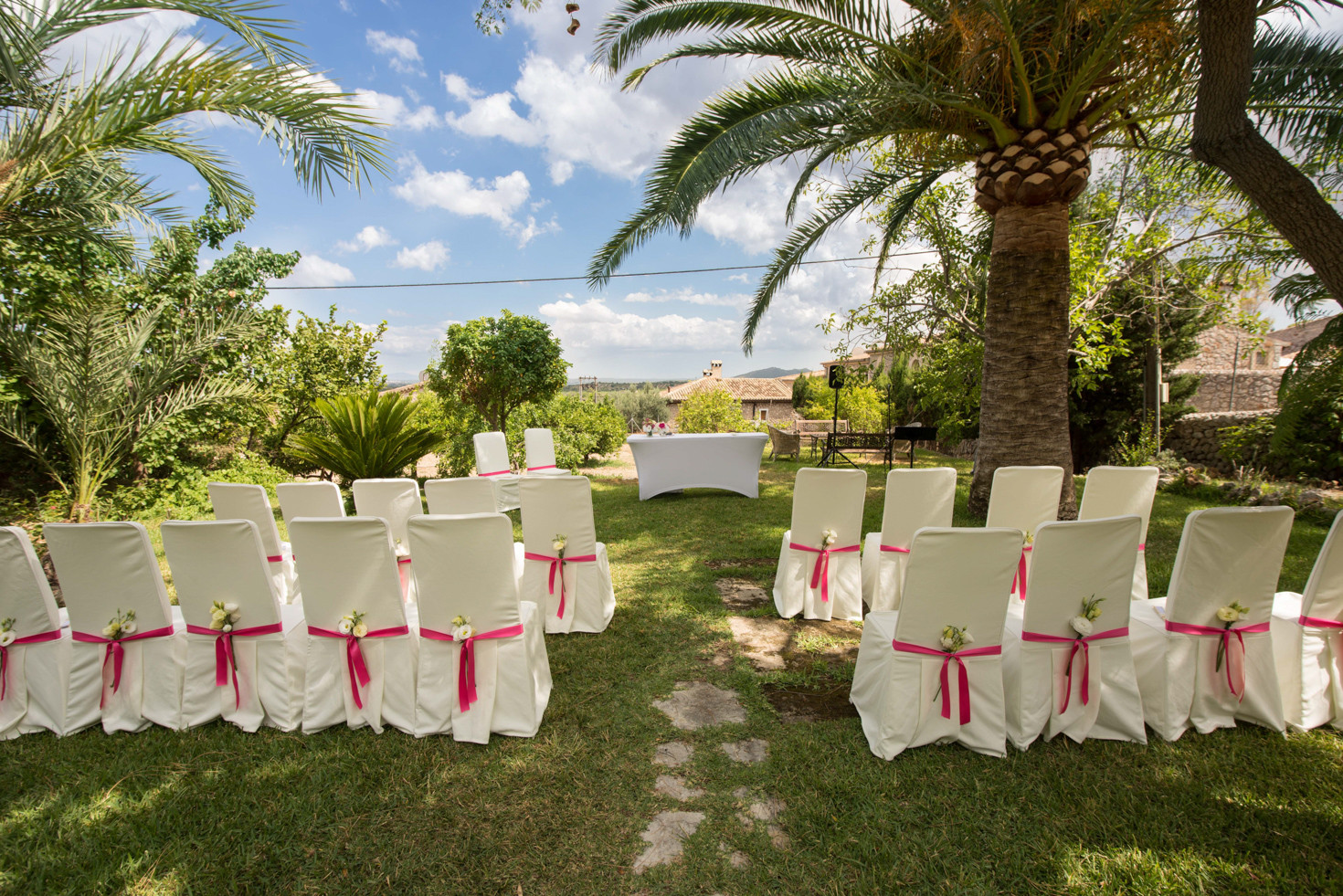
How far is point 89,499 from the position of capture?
6.28 m

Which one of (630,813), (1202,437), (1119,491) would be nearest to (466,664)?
(630,813)

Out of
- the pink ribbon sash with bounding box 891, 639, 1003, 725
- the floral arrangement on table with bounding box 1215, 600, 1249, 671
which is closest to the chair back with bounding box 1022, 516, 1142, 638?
the pink ribbon sash with bounding box 891, 639, 1003, 725

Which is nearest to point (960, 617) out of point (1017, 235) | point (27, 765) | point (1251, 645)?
point (1251, 645)

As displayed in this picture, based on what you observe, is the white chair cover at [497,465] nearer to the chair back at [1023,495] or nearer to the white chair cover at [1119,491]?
the chair back at [1023,495]

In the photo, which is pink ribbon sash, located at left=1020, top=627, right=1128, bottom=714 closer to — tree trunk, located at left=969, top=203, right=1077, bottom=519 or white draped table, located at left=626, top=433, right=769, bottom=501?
tree trunk, located at left=969, top=203, right=1077, bottom=519

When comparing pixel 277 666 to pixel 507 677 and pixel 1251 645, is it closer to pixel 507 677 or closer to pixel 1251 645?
pixel 507 677

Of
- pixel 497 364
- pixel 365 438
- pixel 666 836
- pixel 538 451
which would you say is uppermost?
pixel 497 364

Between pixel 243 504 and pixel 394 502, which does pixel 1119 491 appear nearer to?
pixel 394 502

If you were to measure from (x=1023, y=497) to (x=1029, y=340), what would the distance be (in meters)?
2.38

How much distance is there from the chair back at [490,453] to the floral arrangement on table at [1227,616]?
718 cm

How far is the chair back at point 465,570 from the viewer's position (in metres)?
2.51

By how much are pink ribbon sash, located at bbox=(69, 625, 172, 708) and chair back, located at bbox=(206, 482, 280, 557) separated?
3.83ft

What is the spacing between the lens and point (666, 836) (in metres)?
1.99

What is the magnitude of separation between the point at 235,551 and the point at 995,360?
6095mm
